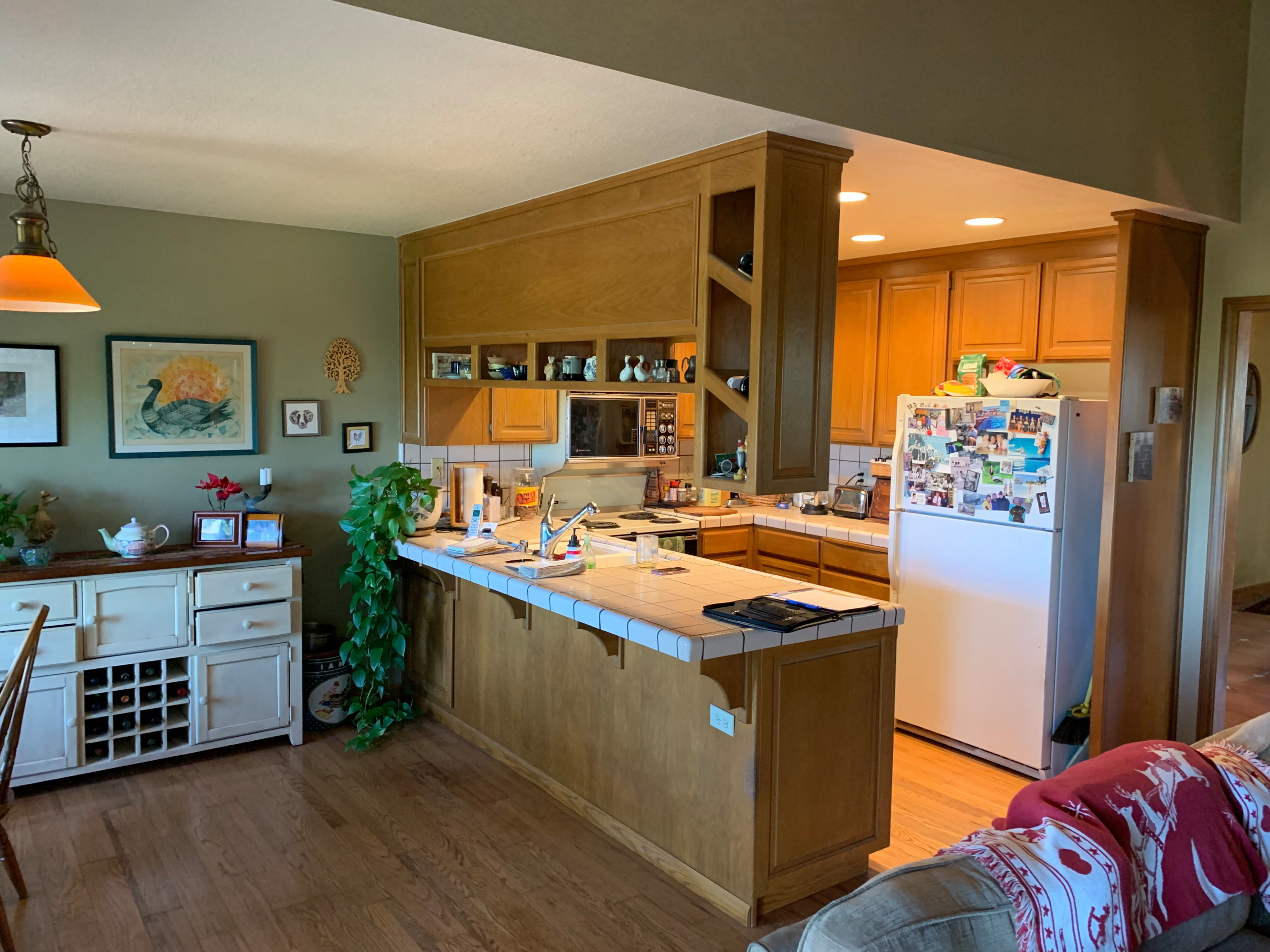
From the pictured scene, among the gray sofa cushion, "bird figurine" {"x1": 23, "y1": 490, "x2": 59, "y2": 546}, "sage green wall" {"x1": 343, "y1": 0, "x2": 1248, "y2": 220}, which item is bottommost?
the gray sofa cushion

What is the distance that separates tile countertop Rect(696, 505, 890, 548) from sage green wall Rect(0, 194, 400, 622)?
1.90 metres

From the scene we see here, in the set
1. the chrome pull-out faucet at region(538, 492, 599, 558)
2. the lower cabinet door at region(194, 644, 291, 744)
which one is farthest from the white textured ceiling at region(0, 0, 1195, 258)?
the lower cabinet door at region(194, 644, 291, 744)

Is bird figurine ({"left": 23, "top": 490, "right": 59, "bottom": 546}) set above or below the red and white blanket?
above

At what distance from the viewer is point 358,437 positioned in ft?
15.6

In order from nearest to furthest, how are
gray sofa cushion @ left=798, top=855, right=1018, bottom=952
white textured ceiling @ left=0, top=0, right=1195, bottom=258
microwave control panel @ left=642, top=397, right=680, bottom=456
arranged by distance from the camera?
gray sofa cushion @ left=798, top=855, right=1018, bottom=952, white textured ceiling @ left=0, top=0, right=1195, bottom=258, microwave control panel @ left=642, top=397, right=680, bottom=456

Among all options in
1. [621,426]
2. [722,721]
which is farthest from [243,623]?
[722,721]

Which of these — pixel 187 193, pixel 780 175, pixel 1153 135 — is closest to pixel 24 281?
pixel 187 193

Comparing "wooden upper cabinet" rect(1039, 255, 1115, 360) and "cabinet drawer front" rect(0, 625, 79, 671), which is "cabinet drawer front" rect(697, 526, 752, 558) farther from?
"cabinet drawer front" rect(0, 625, 79, 671)

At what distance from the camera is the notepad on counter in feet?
9.95

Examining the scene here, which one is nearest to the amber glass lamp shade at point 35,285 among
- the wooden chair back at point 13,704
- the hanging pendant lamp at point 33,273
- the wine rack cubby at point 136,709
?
the hanging pendant lamp at point 33,273

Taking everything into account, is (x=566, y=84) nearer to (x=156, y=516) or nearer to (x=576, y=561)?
(x=576, y=561)

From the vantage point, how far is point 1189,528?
3.93 metres

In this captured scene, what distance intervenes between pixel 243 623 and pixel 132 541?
0.57 metres

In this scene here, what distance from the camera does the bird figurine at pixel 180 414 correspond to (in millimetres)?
4160
